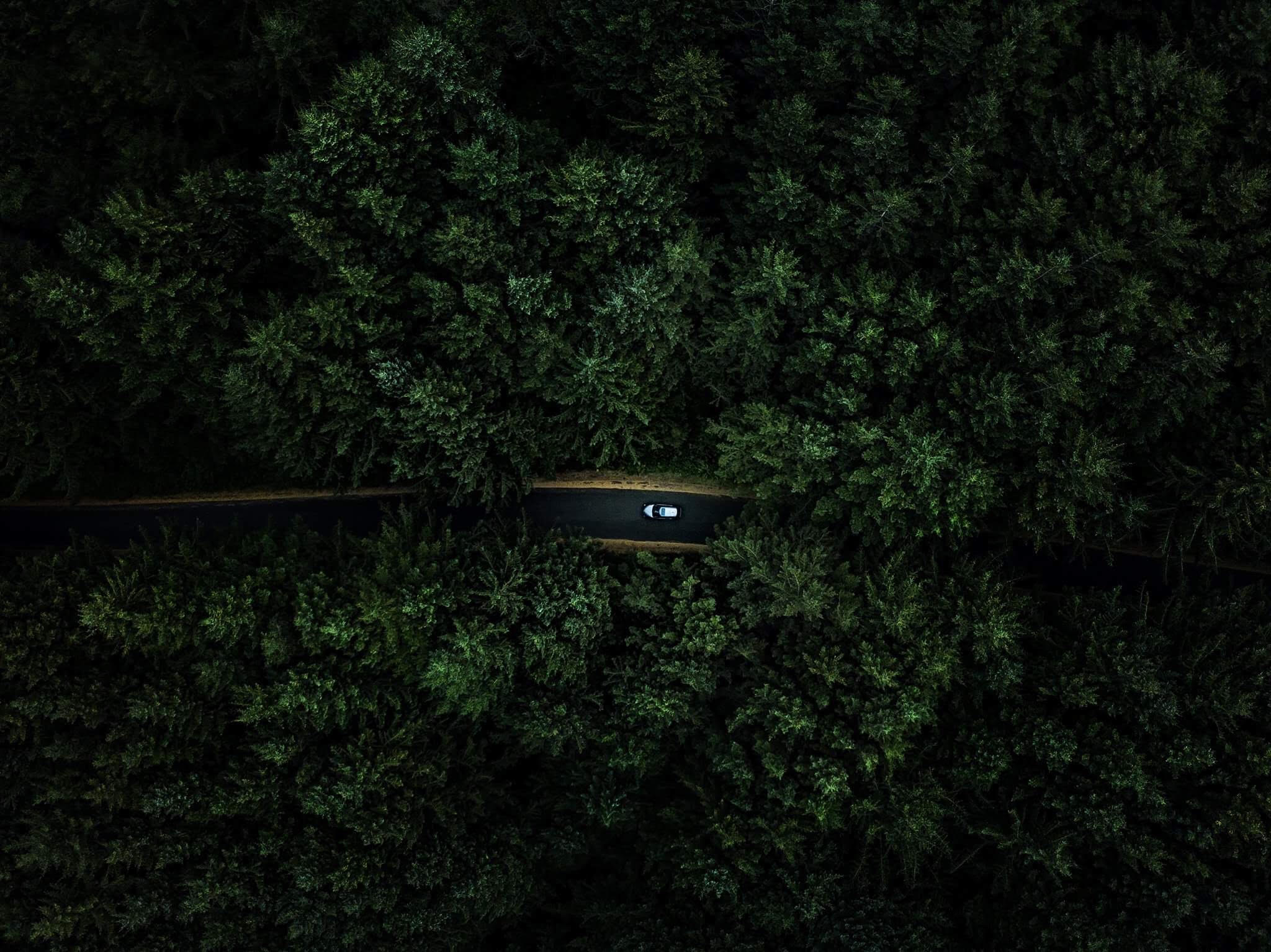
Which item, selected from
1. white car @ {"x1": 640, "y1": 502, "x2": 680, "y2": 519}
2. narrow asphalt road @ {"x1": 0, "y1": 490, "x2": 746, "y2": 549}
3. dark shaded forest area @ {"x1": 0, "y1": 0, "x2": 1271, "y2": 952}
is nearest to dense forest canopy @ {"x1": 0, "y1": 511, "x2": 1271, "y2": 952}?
dark shaded forest area @ {"x1": 0, "y1": 0, "x2": 1271, "y2": 952}

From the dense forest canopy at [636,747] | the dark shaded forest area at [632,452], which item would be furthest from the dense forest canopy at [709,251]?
the dense forest canopy at [636,747]

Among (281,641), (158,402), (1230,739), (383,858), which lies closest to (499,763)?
(383,858)

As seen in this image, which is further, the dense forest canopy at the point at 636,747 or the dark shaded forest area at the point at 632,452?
the dark shaded forest area at the point at 632,452

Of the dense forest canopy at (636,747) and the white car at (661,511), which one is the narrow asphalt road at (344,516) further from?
the dense forest canopy at (636,747)

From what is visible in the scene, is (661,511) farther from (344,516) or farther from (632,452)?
(344,516)

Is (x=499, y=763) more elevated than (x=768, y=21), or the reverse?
(x=768, y=21)

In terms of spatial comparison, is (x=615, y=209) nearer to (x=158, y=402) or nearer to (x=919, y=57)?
(x=919, y=57)
